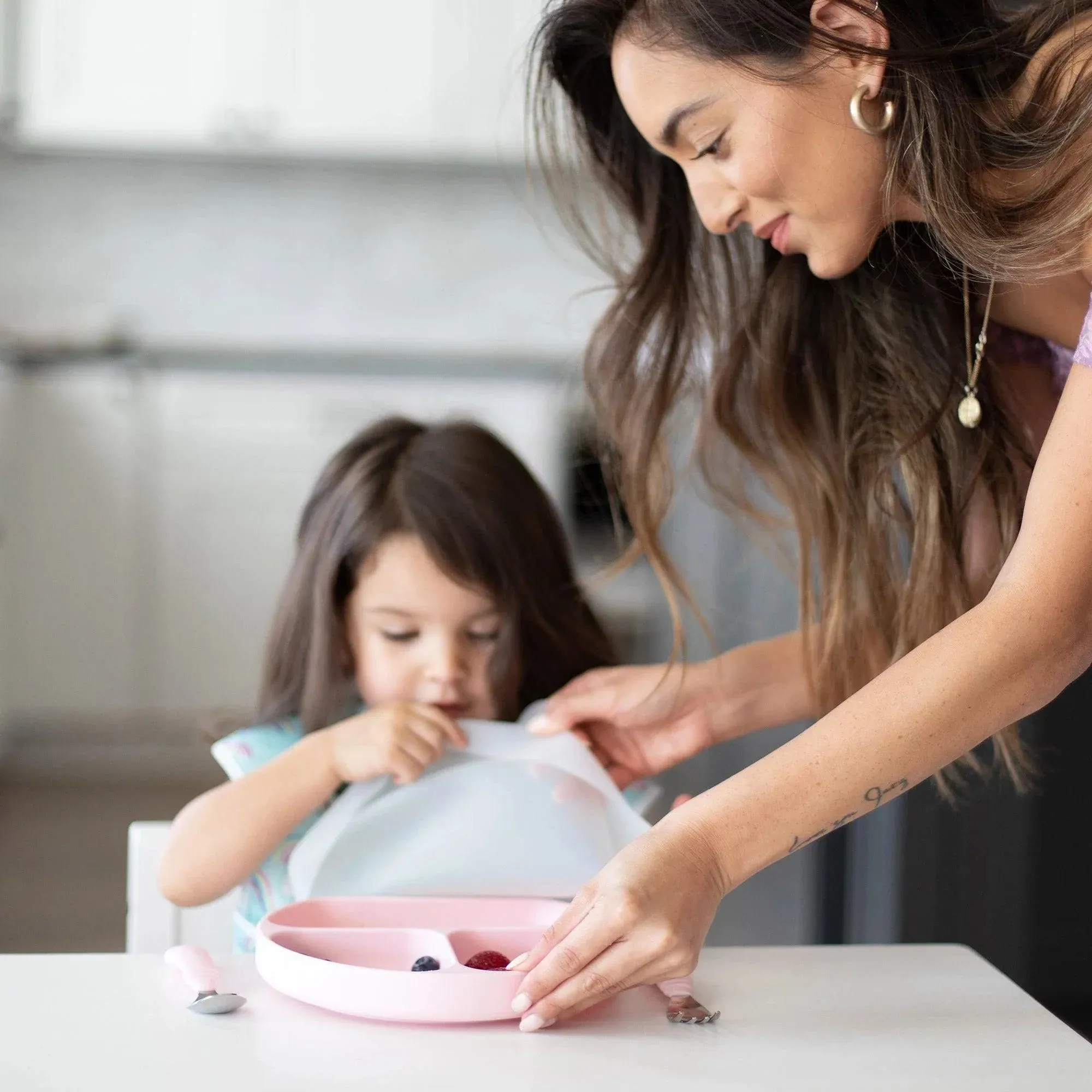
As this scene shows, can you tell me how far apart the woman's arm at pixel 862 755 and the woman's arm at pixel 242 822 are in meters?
0.46

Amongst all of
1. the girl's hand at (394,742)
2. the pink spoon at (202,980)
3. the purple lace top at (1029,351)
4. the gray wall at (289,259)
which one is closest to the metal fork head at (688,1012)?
the pink spoon at (202,980)

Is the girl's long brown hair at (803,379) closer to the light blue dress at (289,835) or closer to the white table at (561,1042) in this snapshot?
the light blue dress at (289,835)

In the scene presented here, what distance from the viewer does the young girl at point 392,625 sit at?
3.86 feet

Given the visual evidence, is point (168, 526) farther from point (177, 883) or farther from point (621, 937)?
point (621, 937)

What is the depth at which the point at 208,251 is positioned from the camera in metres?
4.09

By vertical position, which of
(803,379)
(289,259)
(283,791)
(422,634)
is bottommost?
Result: (283,791)

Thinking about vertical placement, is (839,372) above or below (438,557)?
above

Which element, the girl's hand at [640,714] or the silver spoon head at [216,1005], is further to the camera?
the girl's hand at [640,714]

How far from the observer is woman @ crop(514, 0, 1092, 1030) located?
79 centimetres

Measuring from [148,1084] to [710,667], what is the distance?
702mm

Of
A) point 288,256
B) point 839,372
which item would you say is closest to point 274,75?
point 288,256

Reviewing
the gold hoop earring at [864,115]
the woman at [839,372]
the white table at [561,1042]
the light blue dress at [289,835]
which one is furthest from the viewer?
the light blue dress at [289,835]

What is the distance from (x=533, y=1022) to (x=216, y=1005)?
174 mm

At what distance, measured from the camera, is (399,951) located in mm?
846
